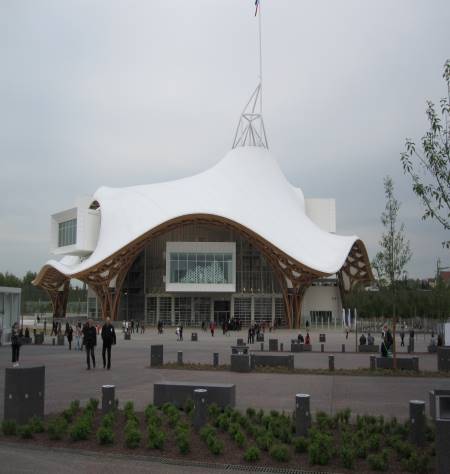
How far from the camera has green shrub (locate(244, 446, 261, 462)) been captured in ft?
26.2

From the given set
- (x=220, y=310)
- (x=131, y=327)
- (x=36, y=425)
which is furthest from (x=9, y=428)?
(x=220, y=310)

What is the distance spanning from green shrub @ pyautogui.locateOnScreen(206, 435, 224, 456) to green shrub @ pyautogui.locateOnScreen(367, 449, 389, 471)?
2.00 m

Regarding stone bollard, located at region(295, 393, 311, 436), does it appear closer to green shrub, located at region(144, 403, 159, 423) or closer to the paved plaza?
green shrub, located at region(144, 403, 159, 423)

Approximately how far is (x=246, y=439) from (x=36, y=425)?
330 centimetres

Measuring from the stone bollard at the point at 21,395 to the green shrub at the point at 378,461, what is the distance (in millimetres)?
5462

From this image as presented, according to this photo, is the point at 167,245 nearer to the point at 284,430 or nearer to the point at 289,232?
the point at 289,232

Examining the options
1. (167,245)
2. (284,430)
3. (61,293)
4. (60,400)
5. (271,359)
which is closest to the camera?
(284,430)

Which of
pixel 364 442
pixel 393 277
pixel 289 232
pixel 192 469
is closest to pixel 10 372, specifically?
pixel 192 469

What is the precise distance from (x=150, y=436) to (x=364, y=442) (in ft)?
10.0

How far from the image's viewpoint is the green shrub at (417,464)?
7.50 meters

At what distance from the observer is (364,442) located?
8398 millimetres

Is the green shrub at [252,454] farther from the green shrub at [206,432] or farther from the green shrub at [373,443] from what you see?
the green shrub at [373,443]

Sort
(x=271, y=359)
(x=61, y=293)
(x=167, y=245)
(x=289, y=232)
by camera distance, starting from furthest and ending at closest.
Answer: (x=61, y=293), (x=167, y=245), (x=289, y=232), (x=271, y=359)

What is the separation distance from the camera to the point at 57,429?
8977mm
